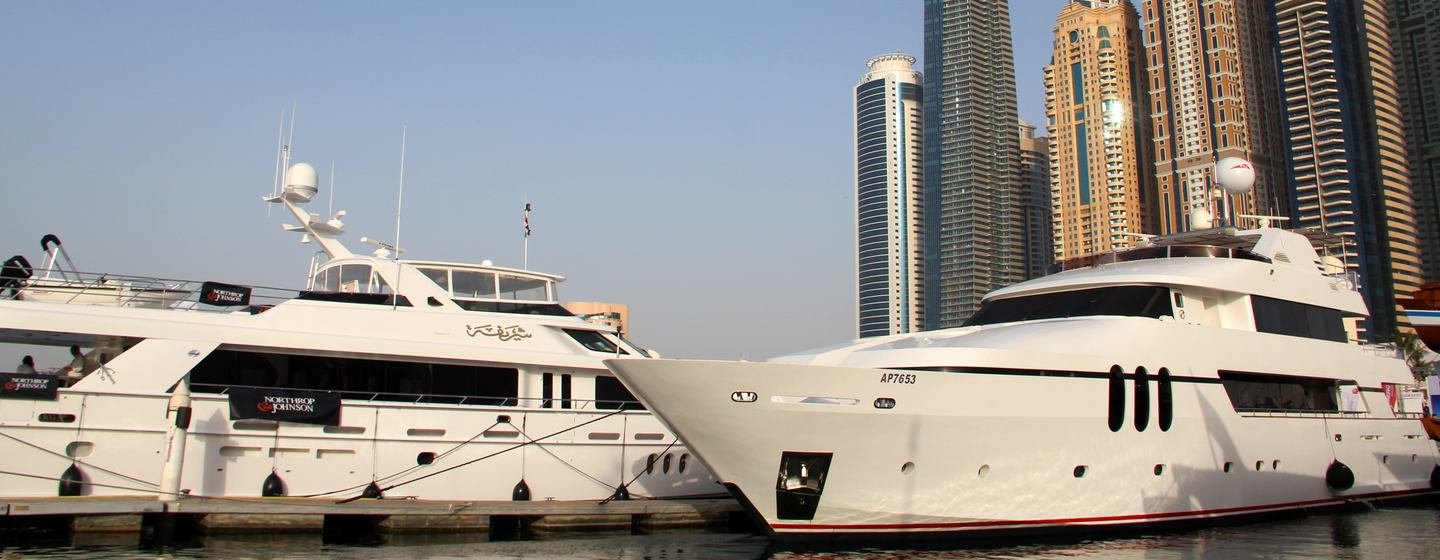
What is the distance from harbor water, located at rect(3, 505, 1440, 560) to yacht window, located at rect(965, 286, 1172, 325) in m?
3.39

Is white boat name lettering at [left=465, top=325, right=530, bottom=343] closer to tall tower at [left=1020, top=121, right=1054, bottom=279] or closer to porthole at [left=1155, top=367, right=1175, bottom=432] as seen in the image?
porthole at [left=1155, top=367, right=1175, bottom=432]

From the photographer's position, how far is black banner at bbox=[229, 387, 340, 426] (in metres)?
13.7

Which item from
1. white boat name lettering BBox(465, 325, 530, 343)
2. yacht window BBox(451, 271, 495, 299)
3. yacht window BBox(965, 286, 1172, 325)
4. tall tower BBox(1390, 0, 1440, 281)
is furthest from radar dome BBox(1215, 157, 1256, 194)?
tall tower BBox(1390, 0, 1440, 281)

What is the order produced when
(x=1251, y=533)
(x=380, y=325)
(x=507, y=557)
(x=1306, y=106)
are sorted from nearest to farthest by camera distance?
1. (x=507, y=557)
2. (x=1251, y=533)
3. (x=380, y=325)
4. (x=1306, y=106)

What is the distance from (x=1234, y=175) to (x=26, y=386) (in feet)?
72.6

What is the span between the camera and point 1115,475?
13.4m

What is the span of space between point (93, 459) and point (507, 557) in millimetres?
6187

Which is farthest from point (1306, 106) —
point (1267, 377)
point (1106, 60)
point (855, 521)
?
point (855, 521)

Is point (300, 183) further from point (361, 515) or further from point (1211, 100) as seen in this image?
point (1211, 100)

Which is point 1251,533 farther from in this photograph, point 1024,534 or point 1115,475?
point 1024,534

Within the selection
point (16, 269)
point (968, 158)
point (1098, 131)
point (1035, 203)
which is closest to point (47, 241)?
point (16, 269)

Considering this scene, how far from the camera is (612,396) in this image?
16781 millimetres

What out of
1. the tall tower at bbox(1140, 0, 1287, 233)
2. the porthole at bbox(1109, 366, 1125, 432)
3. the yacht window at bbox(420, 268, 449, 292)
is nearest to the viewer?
the porthole at bbox(1109, 366, 1125, 432)

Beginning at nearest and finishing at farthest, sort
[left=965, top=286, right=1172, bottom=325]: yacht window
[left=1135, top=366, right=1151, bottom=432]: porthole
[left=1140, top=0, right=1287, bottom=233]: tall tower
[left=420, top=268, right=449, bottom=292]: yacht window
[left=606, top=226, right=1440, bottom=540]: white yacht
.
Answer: [left=606, top=226, right=1440, bottom=540]: white yacht → [left=1135, top=366, right=1151, bottom=432]: porthole → [left=965, top=286, right=1172, bottom=325]: yacht window → [left=420, top=268, right=449, bottom=292]: yacht window → [left=1140, top=0, right=1287, bottom=233]: tall tower
